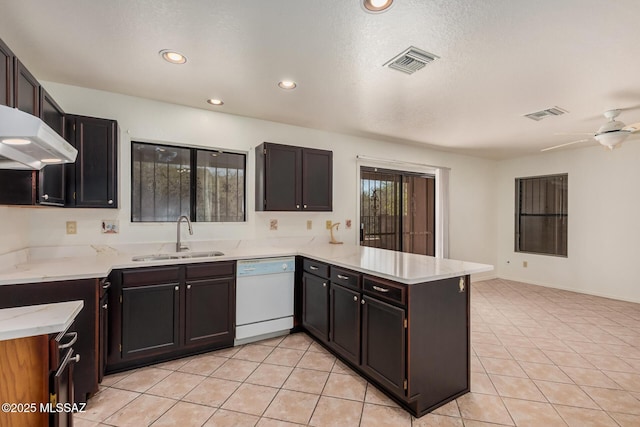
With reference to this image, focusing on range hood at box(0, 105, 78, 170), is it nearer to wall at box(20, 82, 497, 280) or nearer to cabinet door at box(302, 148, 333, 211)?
wall at box(20, 82, 497, 280)

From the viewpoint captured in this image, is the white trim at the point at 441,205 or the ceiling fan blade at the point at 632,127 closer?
the ceiling fan blade at the point at 632,127

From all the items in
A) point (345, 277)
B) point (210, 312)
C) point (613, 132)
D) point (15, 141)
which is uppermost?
point (613, 132)

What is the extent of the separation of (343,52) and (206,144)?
1.94m

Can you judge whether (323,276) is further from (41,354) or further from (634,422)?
(634,422)

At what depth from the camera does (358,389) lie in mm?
2223

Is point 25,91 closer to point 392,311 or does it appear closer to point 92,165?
point 92,165

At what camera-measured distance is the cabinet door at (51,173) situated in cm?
207

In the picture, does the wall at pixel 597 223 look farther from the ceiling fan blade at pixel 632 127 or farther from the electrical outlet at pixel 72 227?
the electrical outlet at pixel 72 227

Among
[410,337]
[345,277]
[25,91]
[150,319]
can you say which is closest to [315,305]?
[345,277]

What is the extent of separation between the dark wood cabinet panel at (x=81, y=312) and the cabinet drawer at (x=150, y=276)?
1.12 ft

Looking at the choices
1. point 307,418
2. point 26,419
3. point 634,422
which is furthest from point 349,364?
point 26,419

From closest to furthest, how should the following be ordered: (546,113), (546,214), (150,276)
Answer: (150,276) < (546,113) < (546,214)

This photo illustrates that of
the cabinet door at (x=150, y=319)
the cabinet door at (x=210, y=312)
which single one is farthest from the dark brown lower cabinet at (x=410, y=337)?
the cabinet door at (x=150, y=319)

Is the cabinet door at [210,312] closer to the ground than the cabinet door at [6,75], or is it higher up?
closer to the ground
